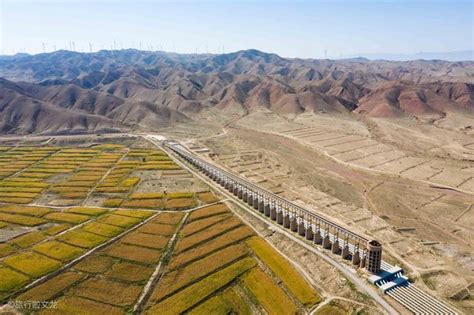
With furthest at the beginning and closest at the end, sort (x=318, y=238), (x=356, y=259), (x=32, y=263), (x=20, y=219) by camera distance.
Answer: (x=20, y=219)
(x=318, y=238)
(x=32, y=263)
(x=356, y=259)

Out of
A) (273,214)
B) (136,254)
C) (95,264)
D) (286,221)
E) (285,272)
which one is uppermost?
(273,214)

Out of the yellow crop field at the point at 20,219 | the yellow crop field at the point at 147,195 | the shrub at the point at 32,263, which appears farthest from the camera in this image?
the yellow crop field at the point at 147,195

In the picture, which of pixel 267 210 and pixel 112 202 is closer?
pixel 267 210

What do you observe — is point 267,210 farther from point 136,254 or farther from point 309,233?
point 136,254

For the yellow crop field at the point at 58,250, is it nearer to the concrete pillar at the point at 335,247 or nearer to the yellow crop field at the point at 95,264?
the yellow crop field at the point at 95,264

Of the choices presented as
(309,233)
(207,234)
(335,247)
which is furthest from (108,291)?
(335,247)

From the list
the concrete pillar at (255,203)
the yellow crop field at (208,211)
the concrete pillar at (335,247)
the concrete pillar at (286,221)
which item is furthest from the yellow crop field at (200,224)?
the concrete pillar at (335,247)

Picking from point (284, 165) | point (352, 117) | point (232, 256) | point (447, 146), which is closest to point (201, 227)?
point (232, 256)

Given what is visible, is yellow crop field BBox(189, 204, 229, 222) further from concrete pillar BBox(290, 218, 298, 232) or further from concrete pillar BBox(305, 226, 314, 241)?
concrete pillar BBox(305, 226, 314, 241)
